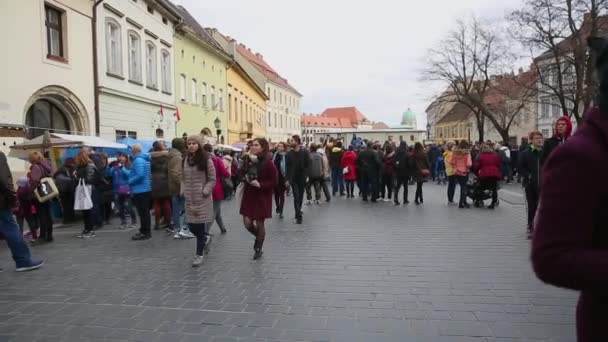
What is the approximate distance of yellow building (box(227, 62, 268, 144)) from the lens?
134 feet

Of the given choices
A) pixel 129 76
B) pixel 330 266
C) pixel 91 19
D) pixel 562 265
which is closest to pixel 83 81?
pixel 91 19

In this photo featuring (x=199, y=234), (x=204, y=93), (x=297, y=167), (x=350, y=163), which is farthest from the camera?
(x=204, y=93)

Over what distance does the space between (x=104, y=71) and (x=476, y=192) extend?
1402 cm

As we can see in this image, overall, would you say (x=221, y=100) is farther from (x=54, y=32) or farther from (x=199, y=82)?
(x=54, y=32)

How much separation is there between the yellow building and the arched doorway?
76.6ft

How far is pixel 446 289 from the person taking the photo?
5422 millimetres

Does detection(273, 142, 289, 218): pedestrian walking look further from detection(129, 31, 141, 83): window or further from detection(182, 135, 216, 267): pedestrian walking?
detection(129, 31, 141, 83): window

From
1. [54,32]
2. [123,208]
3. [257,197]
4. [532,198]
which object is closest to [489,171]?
[532,198]

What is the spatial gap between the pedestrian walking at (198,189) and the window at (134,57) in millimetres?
15608

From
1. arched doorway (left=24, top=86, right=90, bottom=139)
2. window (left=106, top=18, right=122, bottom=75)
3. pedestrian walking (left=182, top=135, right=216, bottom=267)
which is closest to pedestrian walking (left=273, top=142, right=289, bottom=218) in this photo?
pedestrian walking (left=182, top=135, right=216, bottom=267)

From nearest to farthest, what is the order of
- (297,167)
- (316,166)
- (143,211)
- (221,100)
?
(143,211), (297,167), (316,166), (221,100)

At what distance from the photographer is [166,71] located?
84.3 ft

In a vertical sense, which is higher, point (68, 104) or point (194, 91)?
point (194, 91)

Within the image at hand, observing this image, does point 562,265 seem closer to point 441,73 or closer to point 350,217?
point 350,217
